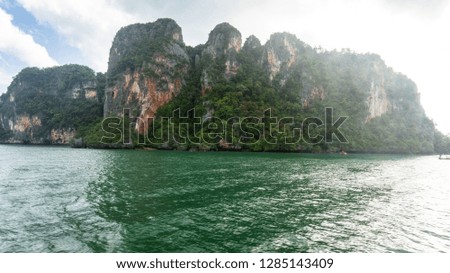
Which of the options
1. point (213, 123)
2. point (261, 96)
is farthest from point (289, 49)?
point (213, 123)

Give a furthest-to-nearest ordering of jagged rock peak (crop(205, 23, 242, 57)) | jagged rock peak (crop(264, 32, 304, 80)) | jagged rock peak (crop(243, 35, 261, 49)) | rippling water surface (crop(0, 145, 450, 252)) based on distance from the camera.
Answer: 1. jagged rock peak (crop(243, 35, 261, 49))
2. jagged rock peak (crop(205, 23, 242, 57))
3. jagged rock peak (crop(264, 32, 304, 80))
4. rippling water surface (crop(0, 145, 450, 252))

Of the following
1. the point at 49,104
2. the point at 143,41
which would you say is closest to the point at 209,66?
the point at 143,41

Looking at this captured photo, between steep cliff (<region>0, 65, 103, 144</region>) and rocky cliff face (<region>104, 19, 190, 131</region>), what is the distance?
27.8m

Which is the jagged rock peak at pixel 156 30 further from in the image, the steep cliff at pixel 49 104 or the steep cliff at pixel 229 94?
the steep cliff at pixel 49 104

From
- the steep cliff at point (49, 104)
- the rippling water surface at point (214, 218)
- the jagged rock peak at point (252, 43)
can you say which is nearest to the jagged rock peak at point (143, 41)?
the steep cliff at point (49, 104)

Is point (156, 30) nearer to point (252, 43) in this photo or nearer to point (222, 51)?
point (222, 51)

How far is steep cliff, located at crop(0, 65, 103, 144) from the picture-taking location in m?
130

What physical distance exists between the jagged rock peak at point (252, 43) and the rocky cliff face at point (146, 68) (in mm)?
33587

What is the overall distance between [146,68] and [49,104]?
7748 centimetres

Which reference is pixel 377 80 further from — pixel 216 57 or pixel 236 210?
pixel 236 210

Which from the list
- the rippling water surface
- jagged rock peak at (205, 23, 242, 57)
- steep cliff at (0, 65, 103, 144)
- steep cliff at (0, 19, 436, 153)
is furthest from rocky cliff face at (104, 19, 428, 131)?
the rippling water surface

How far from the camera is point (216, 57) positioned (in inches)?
4717

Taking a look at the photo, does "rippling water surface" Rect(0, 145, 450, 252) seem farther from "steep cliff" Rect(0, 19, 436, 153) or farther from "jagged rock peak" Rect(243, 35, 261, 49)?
"jagged rock peak" Rect(243, 35, 261, 49)
